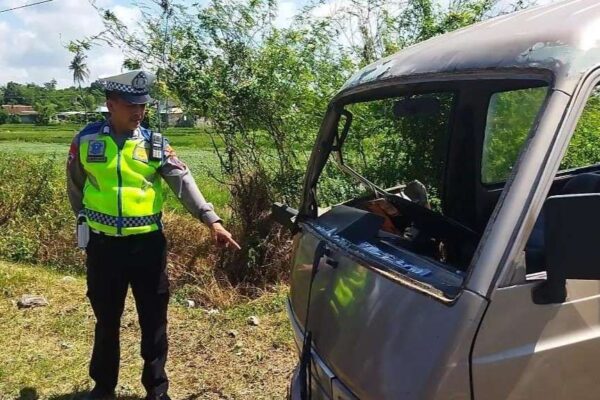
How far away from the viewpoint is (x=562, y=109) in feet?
5.56

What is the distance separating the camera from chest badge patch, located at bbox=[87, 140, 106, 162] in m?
3.49

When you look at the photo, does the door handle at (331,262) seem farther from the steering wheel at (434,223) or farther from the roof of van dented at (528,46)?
the roof of van dented at (528,46)

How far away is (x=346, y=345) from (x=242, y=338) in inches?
119

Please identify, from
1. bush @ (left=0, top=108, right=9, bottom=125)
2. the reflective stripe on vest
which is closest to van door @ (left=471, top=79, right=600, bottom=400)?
the reflective stripe on vest

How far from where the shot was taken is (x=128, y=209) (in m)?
3.52

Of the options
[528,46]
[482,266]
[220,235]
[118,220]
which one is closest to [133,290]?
[118,220]

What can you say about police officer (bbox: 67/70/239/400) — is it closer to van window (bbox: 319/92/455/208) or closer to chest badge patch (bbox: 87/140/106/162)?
Result: chest badge patch (bbox: 87/140/106/162)

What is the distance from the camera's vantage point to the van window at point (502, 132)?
2.41m

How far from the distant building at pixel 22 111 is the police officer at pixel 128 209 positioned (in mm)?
72800

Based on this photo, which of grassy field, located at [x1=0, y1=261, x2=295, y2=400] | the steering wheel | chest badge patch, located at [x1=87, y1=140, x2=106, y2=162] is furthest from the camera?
grassy field, located at [x1=0, y1=261, x2=295, y2=400]

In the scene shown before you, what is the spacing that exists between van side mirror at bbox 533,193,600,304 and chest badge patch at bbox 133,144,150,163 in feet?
8.09

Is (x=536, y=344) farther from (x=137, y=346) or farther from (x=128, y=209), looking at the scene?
(x=137, y=346)

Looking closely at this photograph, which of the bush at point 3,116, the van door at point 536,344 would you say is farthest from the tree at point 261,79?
the bush at point 3,116

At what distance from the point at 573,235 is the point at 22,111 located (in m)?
80.6
